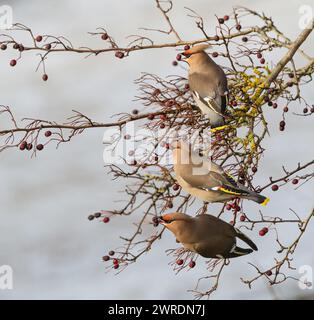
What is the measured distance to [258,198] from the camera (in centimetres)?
429

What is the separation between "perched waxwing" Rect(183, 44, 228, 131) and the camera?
4.64m

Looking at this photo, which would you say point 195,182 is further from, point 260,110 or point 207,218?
point 260,110

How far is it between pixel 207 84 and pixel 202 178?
496 mm

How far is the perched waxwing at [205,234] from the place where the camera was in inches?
171

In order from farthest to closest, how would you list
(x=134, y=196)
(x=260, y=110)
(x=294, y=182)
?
1. (x=294, y=182)
2. (x=260, y=110)
3. (x=134, y=196)

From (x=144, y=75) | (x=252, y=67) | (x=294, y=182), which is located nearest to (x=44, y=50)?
(x=144, y=75)

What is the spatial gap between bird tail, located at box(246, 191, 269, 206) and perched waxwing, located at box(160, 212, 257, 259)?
0.18 meters

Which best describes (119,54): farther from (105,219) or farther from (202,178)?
(105,219)

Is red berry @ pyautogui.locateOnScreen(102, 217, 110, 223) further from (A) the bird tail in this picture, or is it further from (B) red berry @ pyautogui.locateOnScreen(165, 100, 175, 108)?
(B) red berry @ pyautogui.locateOnScreen(165, 100, 175, 108)

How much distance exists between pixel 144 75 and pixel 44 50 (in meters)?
0.48

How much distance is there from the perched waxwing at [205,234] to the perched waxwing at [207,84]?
0.43m

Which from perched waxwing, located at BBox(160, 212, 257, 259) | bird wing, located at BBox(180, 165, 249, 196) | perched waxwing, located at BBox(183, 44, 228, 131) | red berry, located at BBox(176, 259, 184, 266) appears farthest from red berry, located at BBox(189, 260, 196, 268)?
perched waxwing, located at BBox(183, 44, 228, 131)

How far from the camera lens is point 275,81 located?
4.81 metres

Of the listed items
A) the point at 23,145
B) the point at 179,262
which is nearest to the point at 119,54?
the point at 23,145
